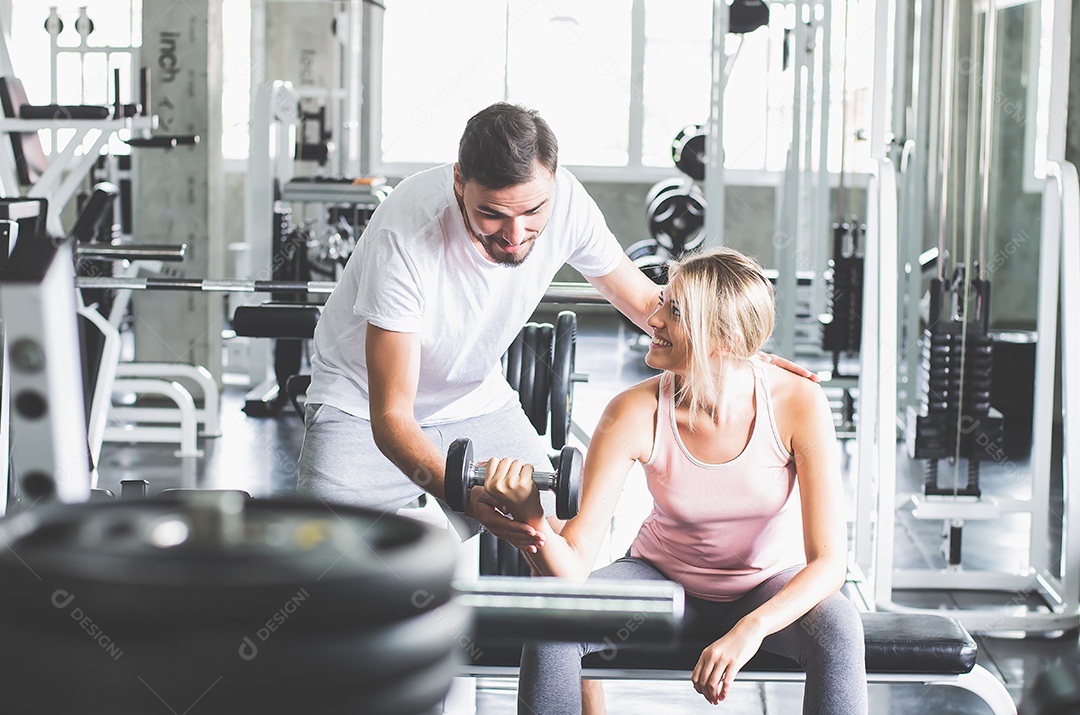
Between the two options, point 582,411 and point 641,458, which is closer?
point 641,458

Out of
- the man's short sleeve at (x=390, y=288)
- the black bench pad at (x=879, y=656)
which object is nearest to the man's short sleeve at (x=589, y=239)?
the man's short sleeve at (x=390, y=288)

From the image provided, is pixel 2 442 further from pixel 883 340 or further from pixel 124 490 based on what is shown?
pixel 883 340

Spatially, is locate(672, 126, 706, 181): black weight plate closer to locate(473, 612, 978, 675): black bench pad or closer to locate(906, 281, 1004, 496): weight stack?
locate(906, 281, 1004, 496): weight stack

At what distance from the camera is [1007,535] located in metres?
3.65

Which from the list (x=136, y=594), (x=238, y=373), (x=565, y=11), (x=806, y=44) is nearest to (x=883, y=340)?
(x=136, y=594)

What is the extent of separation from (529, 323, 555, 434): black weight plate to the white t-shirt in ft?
1.38

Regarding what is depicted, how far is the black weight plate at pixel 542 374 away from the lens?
2527 millimetres

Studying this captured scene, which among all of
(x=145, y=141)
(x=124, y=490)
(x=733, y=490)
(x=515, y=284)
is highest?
(x=145, y=141)

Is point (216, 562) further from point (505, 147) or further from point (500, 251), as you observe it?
point (500, 251)

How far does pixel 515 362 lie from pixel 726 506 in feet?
2.77

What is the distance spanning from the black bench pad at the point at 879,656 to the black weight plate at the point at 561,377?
2.59ft

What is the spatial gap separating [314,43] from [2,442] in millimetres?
7227

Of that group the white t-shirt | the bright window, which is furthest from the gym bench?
the bright window

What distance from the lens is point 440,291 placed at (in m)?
1.86
